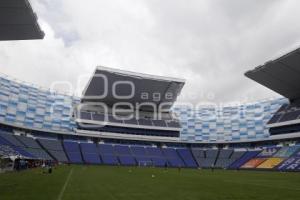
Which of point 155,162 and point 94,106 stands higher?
point 94,106

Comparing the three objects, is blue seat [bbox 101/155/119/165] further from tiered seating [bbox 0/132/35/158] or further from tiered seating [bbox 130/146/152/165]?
tiered seating [bbox 0/132/35/158]

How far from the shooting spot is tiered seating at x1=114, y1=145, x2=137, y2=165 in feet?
255

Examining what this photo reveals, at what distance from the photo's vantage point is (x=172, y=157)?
8631 centimetres

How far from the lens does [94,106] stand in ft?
301

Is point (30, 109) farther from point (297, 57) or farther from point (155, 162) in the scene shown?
point (297, 57)

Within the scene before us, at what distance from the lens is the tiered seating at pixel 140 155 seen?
80.3 m

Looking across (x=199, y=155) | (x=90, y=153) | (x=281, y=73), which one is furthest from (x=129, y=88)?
(x=281, y=73)

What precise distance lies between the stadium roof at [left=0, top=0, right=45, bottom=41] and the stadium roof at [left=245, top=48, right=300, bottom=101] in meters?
43.5

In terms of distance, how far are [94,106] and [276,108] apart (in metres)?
52.7

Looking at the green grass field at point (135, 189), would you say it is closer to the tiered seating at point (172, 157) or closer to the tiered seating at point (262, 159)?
the tiered seating at point (262, 159)

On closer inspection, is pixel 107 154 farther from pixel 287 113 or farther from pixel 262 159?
pixel 287 113

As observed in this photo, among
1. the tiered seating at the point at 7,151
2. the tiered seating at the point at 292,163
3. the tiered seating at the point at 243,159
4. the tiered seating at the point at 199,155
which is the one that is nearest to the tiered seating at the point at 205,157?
the tiered seating at the point at 199,155

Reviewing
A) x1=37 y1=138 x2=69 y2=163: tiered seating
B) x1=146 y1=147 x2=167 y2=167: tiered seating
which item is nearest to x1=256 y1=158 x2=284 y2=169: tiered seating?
x1=146 y1=147 x2=167 y2=167: tiered seating

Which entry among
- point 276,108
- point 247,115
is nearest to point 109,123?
point 247,115
